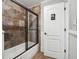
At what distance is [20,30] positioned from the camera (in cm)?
381

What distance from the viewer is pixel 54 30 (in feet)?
13.3

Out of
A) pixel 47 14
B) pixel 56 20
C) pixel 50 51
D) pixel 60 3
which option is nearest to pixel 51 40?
pixel 50 51

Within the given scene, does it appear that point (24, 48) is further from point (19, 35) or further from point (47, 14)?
point (47, 14)

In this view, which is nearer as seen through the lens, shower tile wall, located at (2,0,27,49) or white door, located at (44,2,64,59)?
shower tile wall, located at (2,0,27,49)

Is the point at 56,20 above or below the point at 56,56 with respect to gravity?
above

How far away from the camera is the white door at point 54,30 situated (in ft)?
12.6

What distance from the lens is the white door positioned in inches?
152

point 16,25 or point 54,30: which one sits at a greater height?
point 16,25

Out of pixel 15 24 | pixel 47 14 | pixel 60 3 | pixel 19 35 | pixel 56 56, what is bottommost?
pixel 56 56

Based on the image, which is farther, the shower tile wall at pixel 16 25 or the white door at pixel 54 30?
the white door at pixel 54 30

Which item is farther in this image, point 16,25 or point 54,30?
point 54,30

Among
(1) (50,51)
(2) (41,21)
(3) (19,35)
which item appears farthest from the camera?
(2) (41,21)

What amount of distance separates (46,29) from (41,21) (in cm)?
83

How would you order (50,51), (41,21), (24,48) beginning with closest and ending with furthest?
(24,48) < (50,51) < (41,21)
